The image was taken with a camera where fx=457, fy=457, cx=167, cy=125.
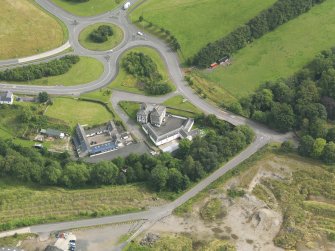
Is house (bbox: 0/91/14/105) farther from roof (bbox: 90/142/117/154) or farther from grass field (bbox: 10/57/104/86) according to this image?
roof (bbox: 90/142/117/154)

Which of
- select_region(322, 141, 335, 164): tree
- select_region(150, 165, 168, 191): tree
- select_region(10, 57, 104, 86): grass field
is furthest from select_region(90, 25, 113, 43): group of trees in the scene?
select_region(322, 141, 335, 164): tree

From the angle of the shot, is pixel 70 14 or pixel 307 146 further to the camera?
pixel 70 14

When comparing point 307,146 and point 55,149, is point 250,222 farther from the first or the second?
point 55,149

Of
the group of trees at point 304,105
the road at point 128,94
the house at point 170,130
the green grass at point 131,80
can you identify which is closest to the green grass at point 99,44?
the road at point 128,94

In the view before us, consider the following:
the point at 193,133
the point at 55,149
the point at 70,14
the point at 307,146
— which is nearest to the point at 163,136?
the point at 193,133

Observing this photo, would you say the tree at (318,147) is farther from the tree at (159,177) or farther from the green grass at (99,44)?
the green grass at (99,44)

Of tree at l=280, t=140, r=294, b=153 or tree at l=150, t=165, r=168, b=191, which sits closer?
tree at l=150, t=165, r=168, b=191
